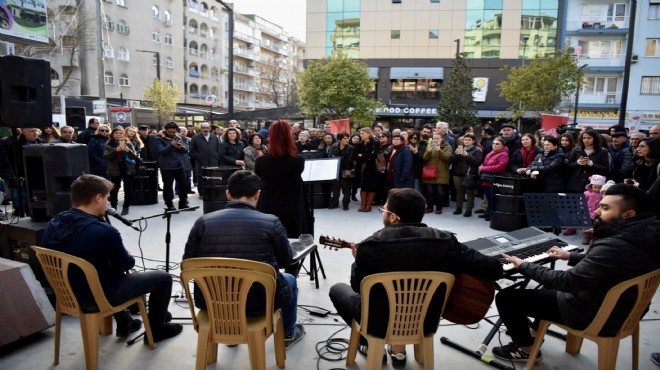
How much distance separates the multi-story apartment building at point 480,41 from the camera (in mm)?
30703

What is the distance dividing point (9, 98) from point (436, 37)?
3256 centimetres

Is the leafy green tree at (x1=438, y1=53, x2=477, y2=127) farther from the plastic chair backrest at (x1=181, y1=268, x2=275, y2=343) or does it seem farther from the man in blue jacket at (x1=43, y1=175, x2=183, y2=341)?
the plastic chair backrest at (x1=181, y1=268, x2=275, y2=343)

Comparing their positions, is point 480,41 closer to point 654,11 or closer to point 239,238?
point 654,11

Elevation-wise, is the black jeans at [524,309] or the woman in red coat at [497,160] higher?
the woman in red coat at [497,160]

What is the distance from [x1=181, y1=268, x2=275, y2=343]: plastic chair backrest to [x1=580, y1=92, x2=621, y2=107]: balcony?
1363 inches

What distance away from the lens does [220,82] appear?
A: 53.8 metres

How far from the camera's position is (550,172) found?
739cm

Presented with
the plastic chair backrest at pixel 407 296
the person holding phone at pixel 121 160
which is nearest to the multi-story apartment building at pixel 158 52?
the person holding phone at pixel 121 160

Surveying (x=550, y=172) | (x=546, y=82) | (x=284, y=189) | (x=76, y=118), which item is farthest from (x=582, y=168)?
(x=546, y=82)

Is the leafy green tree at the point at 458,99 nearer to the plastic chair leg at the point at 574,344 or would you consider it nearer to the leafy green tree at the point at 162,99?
the leafy green tree at the point at 162,99

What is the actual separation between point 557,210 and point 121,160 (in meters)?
7.95

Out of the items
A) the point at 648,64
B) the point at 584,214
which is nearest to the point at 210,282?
the point at 584,214

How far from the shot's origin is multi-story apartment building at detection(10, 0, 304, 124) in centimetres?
3266

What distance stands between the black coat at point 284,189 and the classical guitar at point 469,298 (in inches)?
87.0
